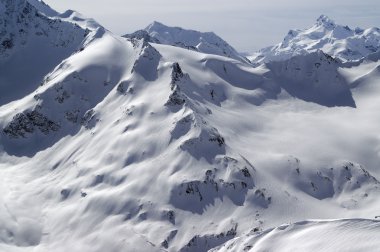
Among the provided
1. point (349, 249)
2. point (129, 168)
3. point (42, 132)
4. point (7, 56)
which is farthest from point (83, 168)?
point (7, 56)

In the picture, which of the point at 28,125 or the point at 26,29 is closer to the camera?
the point at 28,125

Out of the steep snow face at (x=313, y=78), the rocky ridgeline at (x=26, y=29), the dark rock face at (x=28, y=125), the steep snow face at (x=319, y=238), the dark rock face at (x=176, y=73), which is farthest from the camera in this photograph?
the rocky ridgeline at (x=26, y=29)

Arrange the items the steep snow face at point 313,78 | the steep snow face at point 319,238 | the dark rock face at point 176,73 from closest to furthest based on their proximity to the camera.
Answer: the steep snow face at point 319,238
the dark rock face at point 176,73
the steep snow face at point 313,78

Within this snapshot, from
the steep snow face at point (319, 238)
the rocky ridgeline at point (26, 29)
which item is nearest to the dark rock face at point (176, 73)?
the rocky ridgeline at point (26, 29)

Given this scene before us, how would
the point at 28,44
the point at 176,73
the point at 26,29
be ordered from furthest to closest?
the point at 26,29 < the point at 28,44 < the point at 176,73

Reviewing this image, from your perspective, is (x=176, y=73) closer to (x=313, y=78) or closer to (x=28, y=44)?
(x=313, y=78)

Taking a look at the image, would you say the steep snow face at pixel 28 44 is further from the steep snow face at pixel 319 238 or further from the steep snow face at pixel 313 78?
the steep snow face at pixel 319 238

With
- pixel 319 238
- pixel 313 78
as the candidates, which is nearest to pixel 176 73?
pixel 313 78

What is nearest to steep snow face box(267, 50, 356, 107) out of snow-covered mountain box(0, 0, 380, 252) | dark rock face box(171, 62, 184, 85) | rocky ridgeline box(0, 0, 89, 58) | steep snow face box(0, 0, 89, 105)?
snow-covered mountain box(0, 0, 380, 252)
